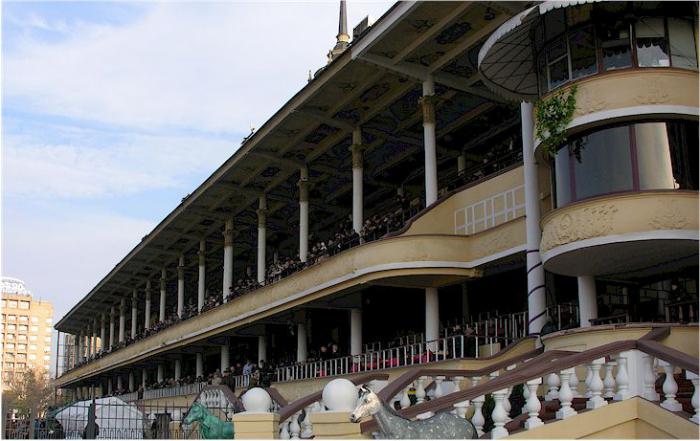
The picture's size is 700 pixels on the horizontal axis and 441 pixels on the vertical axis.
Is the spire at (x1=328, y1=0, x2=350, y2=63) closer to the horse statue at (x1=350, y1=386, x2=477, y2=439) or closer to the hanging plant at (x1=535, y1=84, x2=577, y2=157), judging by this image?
the hanging plant at (x1=535, y1=84, x2=577, y2=157)

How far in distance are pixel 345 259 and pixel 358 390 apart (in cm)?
1428

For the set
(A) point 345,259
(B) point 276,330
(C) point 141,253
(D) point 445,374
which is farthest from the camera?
(C) point 141,253

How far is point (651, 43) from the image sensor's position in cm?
1805

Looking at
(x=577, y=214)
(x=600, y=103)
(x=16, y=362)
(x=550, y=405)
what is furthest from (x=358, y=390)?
(x=16, y=362)

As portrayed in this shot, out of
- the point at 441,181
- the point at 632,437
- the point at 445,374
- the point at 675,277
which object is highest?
the point at 441,181

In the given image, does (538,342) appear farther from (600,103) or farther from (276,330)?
(276,330)

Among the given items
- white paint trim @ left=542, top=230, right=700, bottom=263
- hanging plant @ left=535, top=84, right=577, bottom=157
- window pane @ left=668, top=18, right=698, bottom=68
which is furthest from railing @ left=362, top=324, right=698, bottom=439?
window pane @ left=668, top=18, right=698, bottom=68

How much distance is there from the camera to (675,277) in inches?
769

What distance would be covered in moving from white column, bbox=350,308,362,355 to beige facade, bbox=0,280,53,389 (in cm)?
14892

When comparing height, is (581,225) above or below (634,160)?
below

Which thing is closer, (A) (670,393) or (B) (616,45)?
(A) (670,393)

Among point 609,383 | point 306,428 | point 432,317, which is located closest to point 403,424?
point 609,383

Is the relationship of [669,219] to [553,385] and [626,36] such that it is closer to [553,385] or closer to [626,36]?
[626,36]

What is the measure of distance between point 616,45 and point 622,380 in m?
7.90
